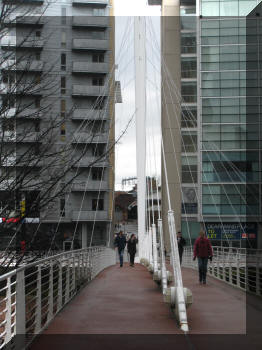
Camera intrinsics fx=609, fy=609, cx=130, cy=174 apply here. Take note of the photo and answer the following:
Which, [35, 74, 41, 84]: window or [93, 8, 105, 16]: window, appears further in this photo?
[93, 8, 105, 16]: window

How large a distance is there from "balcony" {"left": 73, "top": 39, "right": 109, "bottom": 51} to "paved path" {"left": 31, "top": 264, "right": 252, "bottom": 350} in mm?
42092

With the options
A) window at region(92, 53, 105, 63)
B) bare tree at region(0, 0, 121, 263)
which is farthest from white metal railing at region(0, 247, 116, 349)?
window at region(92, 53, 105, 63)

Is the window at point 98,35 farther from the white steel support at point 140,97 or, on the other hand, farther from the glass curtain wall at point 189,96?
the white steel support at point 140,97

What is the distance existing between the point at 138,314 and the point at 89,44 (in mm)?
46895

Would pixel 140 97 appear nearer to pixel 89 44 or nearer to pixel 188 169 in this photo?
pixel 188 169

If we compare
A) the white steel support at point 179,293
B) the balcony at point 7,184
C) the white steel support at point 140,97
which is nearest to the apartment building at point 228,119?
the white steel support at point 140,97

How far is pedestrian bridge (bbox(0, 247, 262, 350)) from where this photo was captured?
7.74m

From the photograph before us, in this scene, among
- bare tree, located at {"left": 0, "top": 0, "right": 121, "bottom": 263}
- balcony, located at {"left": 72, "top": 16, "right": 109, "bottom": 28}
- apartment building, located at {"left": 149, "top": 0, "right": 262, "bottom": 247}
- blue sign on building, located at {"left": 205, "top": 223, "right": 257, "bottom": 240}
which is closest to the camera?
bare tree, located at {"left": 0, "top": 0, "right": 121, "bottom": 263}

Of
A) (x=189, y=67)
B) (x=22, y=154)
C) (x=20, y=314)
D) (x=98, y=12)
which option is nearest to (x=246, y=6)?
(x=189, y=67)

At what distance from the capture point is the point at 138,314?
10.4 metres

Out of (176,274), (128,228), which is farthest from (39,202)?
(128,228)

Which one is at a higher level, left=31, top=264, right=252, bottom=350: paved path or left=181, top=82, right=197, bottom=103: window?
left=181, top=82, right=197, bottom=103: window

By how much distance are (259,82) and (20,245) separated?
3687 centimetres

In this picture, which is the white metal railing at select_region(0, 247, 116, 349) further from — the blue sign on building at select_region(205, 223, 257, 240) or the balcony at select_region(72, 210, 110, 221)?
the balcony at select_region(72, 210, 110, 221)
